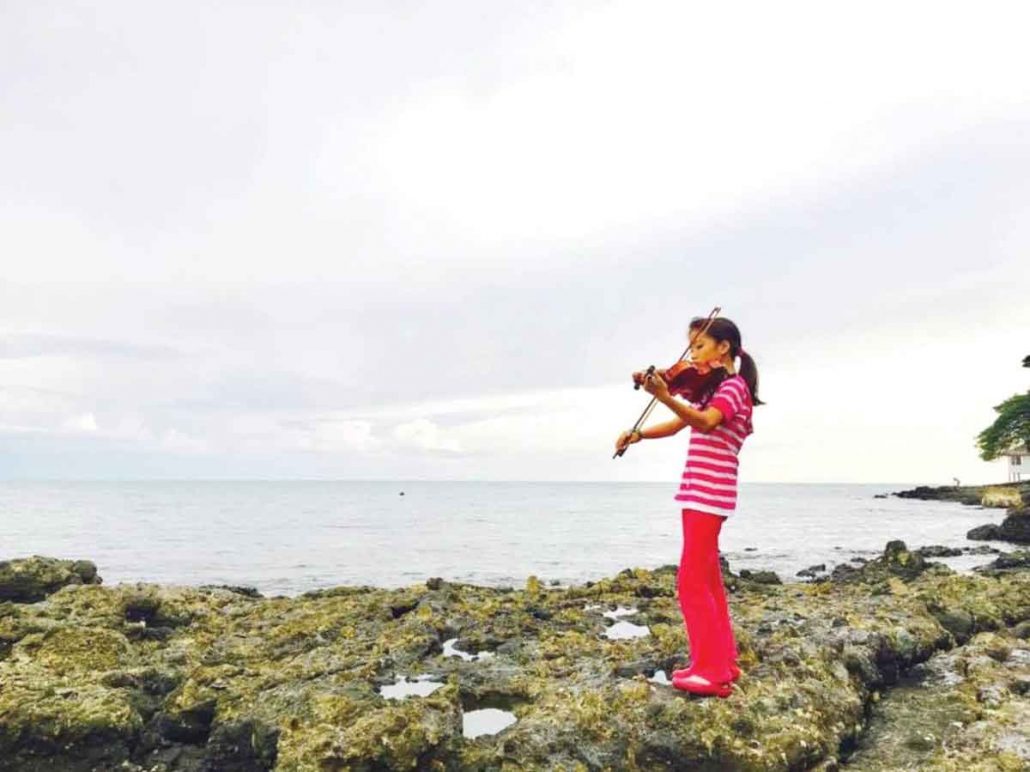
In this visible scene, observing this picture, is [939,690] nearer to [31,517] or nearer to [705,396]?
[705,396]

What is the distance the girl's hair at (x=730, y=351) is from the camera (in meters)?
6.39

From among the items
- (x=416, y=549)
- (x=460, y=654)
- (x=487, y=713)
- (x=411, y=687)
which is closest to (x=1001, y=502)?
(x=416, y=549)

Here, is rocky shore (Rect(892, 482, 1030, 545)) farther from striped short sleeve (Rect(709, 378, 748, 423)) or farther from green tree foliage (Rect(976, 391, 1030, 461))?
striped short sleeve (Rect(709, 378, 748, 423))

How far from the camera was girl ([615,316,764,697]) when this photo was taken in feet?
20.4

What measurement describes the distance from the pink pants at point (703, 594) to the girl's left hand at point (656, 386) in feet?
4.04

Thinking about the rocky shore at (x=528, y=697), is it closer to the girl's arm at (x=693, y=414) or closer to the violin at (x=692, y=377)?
the girl's arm at (x=693, y=414)

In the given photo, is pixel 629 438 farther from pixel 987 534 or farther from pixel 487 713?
pixel 987 534

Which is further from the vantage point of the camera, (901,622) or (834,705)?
(901,622)

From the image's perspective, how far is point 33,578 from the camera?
1719cm

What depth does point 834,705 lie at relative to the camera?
641 centimetres

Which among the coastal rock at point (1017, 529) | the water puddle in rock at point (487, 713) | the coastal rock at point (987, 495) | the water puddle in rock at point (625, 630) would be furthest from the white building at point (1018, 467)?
the water puddle in rock at point (487, 713)

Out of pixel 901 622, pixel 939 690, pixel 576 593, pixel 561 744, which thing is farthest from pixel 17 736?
pixel 576 593

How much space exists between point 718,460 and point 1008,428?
9311cm

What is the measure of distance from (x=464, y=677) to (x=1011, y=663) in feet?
17.9
